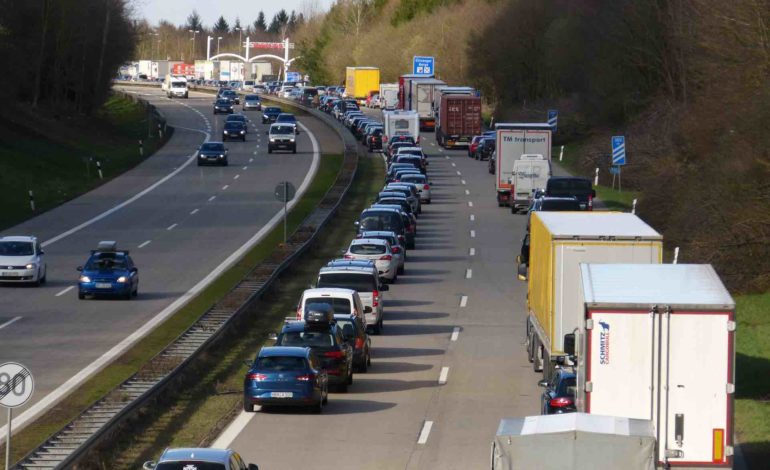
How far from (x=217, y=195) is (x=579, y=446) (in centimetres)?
5123

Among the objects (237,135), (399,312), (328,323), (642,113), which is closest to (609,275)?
(328,323)

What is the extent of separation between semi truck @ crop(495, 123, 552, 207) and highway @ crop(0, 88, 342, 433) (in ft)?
31.6

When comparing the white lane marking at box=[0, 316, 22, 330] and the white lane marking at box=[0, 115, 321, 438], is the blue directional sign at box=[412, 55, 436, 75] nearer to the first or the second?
the white lane marking at box=[0, 115, 321, 438]

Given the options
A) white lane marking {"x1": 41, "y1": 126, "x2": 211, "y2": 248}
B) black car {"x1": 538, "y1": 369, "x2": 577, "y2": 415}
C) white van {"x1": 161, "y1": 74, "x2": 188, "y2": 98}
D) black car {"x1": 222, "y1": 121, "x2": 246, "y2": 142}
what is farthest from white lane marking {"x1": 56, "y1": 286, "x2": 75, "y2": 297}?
white van {"x1": 161, "y1": 74, "x2": 188, "y2": 98}

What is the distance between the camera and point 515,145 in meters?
62.5

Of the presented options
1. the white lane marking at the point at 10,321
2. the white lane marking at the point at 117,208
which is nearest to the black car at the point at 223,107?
the white lane marking at the point at 117,208

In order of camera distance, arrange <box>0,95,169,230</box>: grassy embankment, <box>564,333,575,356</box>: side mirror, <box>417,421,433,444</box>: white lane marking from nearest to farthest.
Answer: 1. <box>564,333,575,356</box>: side mirror
2. <box>417,421,433,444</box>: white lane marking
3. <box>0,95,169,230</box>: grassy embankment

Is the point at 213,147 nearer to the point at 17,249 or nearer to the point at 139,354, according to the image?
the point at 17,249

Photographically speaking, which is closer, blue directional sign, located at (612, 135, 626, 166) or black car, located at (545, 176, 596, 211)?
black car, located at (545, 176, 596, 211)

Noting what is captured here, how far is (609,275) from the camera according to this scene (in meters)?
19.0

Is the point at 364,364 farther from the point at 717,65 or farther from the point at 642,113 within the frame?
the point at 642,113

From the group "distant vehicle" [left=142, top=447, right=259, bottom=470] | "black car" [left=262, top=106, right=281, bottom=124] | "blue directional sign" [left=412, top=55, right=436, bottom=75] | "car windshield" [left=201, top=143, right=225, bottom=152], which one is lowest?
"distant vehicle" [left=142, top=447, right=259, bottom=470]

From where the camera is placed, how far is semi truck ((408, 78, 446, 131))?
10331 centimetres

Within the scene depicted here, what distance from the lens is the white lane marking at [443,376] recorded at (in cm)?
2808
